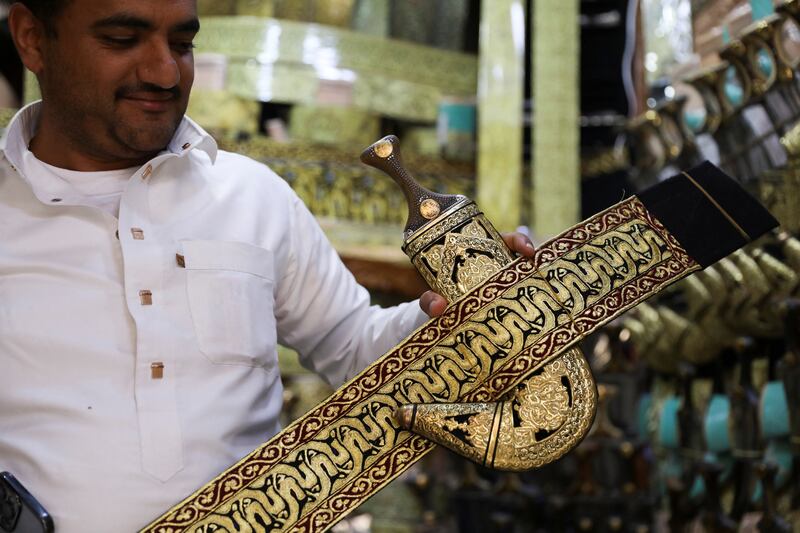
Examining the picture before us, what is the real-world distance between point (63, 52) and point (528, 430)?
793 millimetres

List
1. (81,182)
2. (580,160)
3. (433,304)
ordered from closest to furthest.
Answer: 1. (433,304)
2. (81,182)
3. (580,160)

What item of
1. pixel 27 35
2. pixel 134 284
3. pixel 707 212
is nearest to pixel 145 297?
pixel 134 284

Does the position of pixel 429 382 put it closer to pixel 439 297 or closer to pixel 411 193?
pixel 439 297

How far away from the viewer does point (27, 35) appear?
153 centimetres

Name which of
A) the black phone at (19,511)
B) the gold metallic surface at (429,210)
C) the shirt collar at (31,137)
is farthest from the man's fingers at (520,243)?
the black phone at (19,511)

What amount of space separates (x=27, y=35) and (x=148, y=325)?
483mm

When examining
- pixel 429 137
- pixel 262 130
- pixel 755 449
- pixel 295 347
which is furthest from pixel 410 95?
pixel 295 347

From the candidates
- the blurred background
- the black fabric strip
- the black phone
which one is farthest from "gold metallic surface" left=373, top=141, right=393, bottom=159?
the blurred background

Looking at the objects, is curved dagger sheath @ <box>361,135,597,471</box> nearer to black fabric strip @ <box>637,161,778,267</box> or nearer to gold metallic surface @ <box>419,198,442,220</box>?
gold metallic surface @ <box>419,198,442,220</box>

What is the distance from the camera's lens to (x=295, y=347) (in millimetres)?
1671

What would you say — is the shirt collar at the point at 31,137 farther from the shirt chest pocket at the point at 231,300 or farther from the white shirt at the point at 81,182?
the shirt chest pocket at the point at 231,300

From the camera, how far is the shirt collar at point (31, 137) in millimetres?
1465

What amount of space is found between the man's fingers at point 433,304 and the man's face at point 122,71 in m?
0.41

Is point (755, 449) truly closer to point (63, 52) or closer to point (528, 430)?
point (528, 430)
